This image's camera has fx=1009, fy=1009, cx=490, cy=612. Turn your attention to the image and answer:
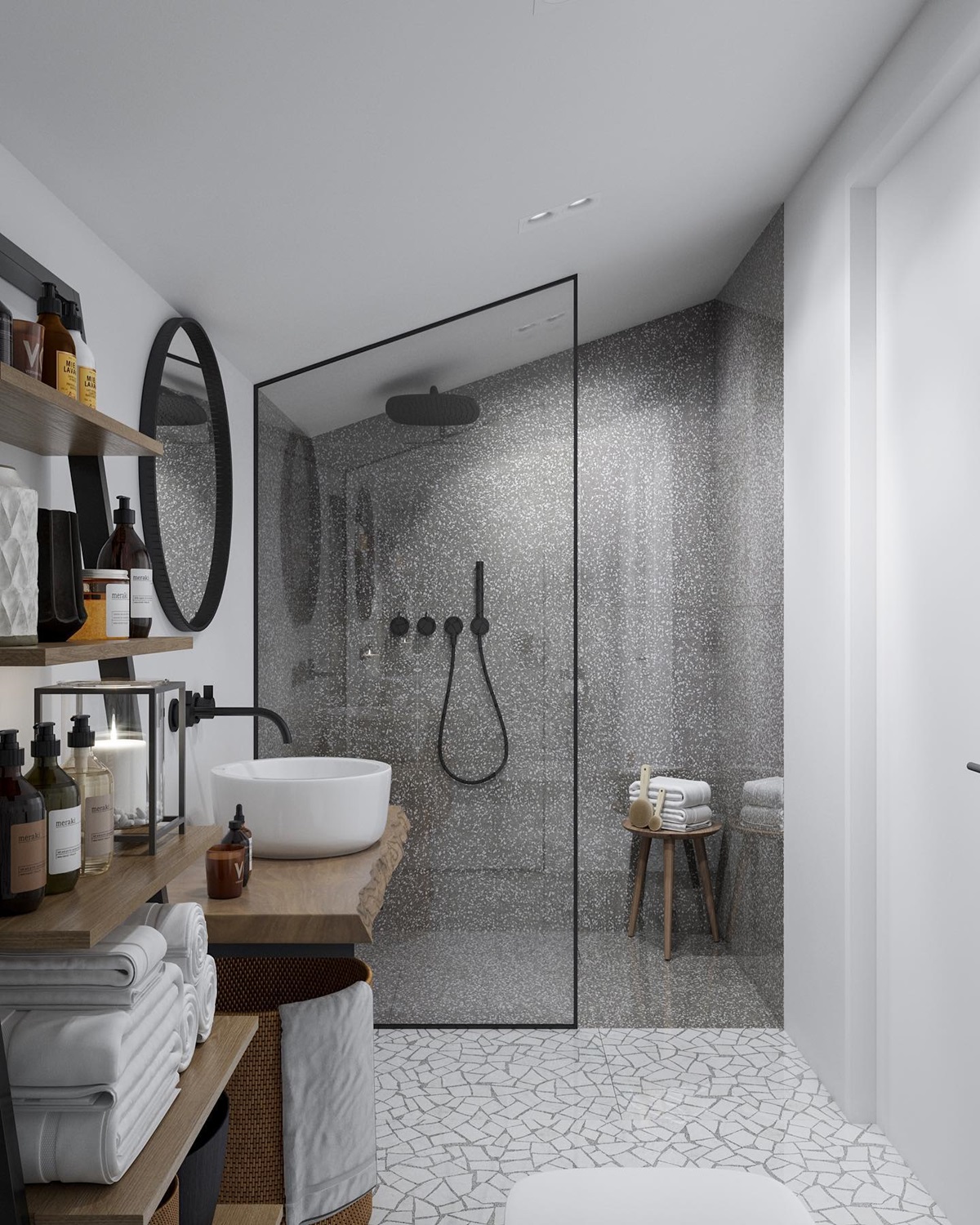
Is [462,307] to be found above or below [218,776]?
above

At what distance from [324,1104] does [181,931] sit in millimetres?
620

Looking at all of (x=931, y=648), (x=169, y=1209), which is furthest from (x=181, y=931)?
(x=931, y=648)

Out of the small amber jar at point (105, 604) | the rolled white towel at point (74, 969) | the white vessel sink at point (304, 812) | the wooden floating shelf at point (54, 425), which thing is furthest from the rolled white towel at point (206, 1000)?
the wooden floating shelf at point (54, 425)

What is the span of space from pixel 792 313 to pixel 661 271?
0.48 meters

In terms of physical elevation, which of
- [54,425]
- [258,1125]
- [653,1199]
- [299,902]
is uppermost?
[54,425]

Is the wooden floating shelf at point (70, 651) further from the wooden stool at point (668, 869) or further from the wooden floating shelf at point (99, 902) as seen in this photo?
the wooden stool at point (668, 869)

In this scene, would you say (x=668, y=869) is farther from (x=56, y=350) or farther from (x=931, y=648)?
(x=56, y=350)

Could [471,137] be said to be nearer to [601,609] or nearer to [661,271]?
[661,271]

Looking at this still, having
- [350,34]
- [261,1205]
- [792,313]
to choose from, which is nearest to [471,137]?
[350,34]

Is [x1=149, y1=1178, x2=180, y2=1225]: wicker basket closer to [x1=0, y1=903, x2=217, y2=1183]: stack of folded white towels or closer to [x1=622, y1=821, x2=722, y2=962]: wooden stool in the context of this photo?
[x1=0, y1=903, x2=217, y2=1183]: stack of folded white towels

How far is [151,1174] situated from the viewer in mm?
1118

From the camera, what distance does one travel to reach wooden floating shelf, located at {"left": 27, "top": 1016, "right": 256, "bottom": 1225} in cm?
103

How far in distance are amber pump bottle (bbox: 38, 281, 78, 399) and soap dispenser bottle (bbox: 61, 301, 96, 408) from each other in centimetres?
2

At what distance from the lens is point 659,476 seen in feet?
11.2
